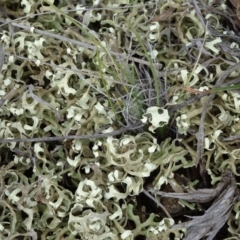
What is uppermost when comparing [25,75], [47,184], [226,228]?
[25,75]

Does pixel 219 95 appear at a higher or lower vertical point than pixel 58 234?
higher

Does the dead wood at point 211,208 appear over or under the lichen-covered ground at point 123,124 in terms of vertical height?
under

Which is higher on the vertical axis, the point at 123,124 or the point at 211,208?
the point at 123,124

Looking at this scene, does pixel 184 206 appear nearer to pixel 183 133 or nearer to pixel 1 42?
pixel 183 133

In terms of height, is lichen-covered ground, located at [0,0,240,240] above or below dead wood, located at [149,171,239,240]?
above

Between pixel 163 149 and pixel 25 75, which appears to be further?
pixel 25 75

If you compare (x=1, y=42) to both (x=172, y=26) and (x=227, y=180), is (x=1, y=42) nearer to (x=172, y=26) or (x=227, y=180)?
(x=172, y=26)

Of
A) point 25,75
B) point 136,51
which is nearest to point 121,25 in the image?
point 136,51
